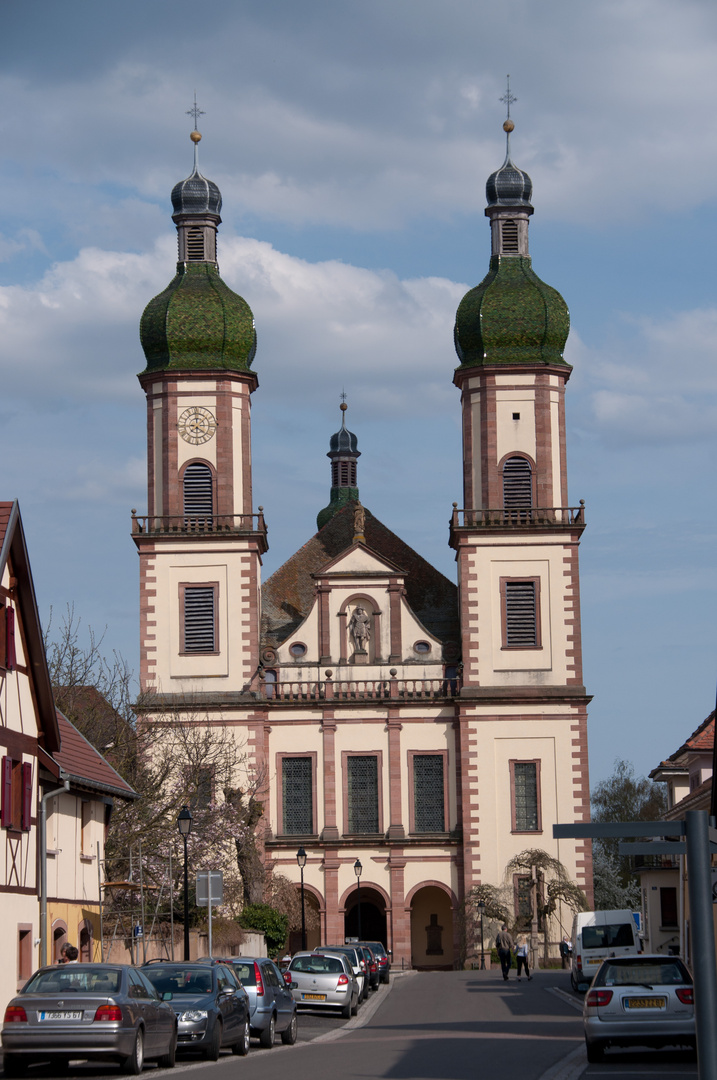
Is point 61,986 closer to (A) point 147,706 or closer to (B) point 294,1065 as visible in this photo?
(B) point 294,1065

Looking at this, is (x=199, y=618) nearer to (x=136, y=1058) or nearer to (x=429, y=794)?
(x=429, y=794)

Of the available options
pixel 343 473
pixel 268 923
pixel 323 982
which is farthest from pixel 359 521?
pixel 323 982

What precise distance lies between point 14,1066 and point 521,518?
4204cm

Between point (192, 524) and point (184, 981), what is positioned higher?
point (192, 524)

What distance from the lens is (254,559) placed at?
60500 mm

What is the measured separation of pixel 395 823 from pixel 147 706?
368 inches

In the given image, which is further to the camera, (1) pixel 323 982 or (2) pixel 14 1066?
(1) pixel 323 982

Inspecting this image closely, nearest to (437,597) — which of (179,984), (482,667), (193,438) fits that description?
(482,667)

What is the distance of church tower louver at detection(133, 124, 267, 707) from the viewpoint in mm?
59688

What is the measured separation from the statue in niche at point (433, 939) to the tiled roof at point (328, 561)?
10.2 metres

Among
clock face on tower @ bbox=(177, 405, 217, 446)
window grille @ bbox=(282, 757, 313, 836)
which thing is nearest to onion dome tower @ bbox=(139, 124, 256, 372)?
clock face on tower @ bbox=(177, 405, 217, 446)

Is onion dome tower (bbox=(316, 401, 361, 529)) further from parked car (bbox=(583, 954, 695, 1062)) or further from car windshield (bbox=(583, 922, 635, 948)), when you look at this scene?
parked car (bbox=(583, 954, 695, 1062))

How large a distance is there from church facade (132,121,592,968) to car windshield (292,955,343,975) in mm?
25507

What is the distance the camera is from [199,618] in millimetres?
59969
